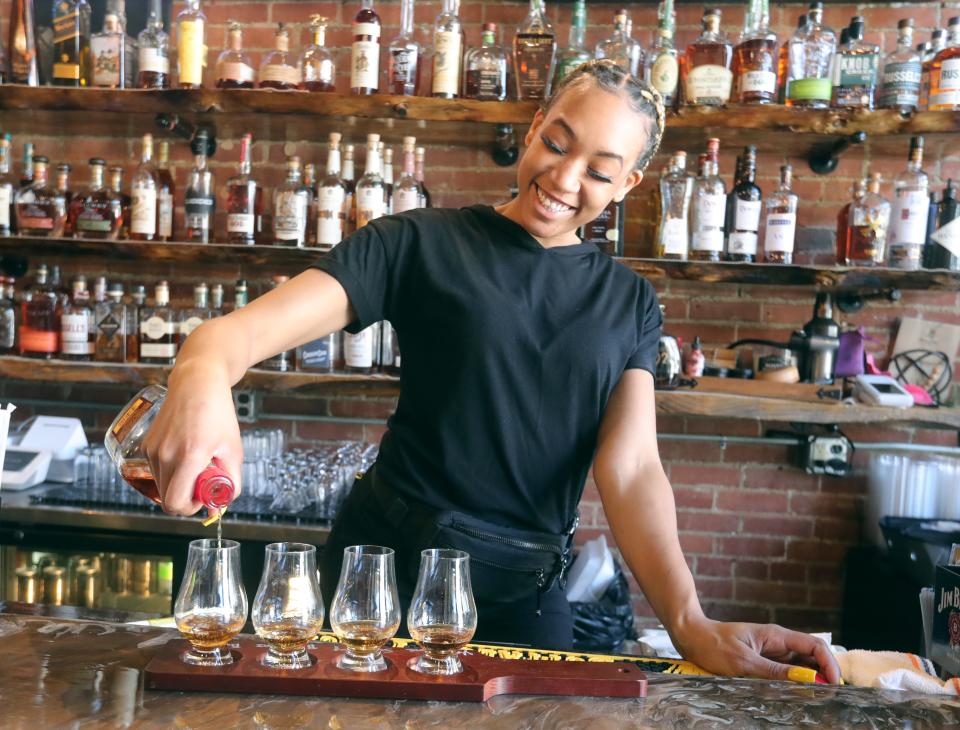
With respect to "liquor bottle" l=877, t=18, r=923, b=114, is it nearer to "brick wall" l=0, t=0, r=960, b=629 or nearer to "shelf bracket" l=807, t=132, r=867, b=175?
"shelf bracket" l=807, t=132, r=867, b=175

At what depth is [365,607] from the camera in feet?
3.30

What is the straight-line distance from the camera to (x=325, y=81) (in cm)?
269

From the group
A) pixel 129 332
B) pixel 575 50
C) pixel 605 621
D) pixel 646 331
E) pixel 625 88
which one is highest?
pixel 575 50

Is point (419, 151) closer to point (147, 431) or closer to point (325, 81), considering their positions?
point (325, 81)

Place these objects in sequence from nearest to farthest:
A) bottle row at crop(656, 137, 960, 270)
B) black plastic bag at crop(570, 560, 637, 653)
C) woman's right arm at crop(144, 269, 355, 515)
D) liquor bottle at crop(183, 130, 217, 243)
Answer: woman's right arm at crop(144, 269, 355, 515), black plastic bag at crop(570, 560, 637, 653), bottle row at crop(656, 137, 960, 270), liquor bottle at crop(183, 130, 217, 243)

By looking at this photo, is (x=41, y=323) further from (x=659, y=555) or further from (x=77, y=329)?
(x=659, y=555)

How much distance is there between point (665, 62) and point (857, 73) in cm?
50

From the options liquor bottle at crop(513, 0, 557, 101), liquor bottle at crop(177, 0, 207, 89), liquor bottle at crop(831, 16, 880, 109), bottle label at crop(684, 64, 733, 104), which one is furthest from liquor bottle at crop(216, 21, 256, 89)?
liquor bottle at crop(831, 16, 880, 109)

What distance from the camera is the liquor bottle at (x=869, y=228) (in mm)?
2586

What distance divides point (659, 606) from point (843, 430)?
1.70 meters

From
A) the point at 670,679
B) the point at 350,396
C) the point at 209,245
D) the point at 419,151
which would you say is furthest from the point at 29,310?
the point at 670,679

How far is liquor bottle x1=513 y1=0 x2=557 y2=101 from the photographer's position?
260 cm

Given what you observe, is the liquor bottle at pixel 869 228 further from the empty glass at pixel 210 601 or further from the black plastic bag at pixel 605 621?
the empty glass at pixel 210 601

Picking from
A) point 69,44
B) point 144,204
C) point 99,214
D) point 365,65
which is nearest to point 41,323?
point 99,214
